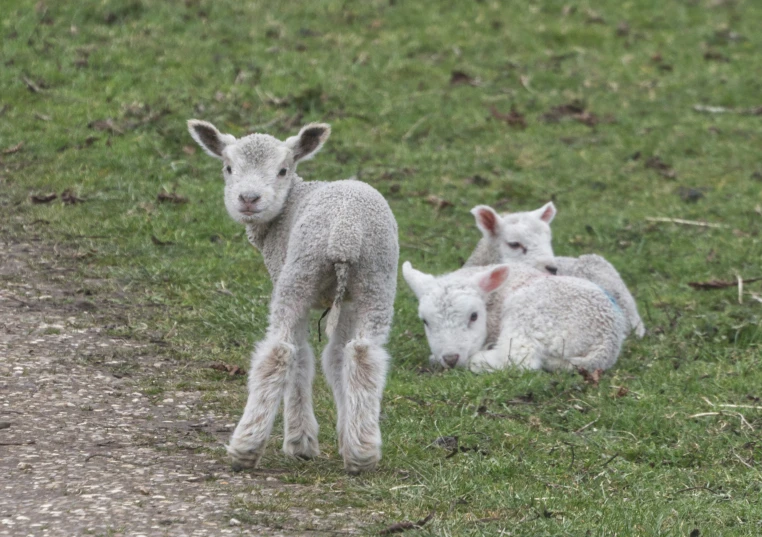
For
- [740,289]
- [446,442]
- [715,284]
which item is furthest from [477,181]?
[446,442]

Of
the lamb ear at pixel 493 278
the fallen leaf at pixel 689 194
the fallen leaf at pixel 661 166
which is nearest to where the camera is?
the lamb ear at pixel 493 278

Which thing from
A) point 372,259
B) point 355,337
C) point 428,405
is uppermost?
point 372,259

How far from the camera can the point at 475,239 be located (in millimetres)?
12016

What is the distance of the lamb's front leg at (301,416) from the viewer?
6230 mm

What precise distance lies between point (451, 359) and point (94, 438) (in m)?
3.16

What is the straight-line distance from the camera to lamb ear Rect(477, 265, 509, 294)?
9234mm

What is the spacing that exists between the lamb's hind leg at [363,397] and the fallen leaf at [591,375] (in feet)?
9.18

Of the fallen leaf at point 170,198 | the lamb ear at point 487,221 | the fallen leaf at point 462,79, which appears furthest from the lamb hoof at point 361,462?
the fallen leaf at point 462,79

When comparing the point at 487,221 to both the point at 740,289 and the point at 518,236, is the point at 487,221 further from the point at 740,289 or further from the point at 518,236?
the point at 740,289

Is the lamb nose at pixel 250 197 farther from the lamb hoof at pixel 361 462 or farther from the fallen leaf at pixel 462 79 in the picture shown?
the fallen leaf at pixel 462 79

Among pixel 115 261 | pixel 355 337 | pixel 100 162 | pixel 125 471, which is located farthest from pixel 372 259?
pixel 100 162

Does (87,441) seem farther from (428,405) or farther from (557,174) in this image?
(557,174)

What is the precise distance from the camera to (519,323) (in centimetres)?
900

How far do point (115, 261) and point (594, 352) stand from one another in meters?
4.02
